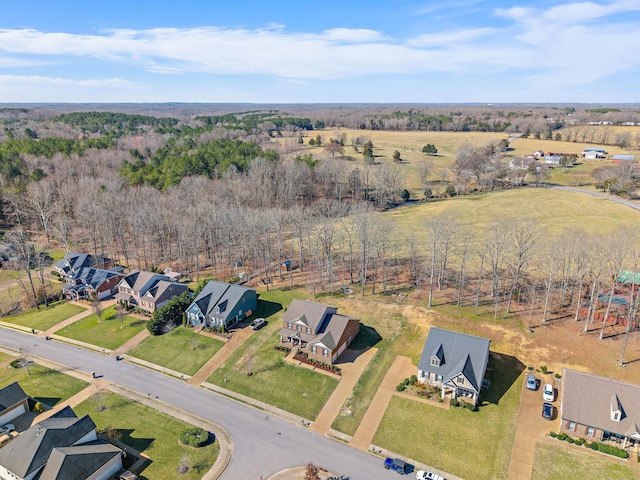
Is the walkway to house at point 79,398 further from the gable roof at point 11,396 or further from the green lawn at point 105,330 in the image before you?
the green lawn at point 105,330

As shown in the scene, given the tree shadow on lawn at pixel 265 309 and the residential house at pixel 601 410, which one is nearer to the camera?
the residential house at pixel 601 410

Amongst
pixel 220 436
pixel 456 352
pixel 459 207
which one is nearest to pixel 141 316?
pixel 220 436

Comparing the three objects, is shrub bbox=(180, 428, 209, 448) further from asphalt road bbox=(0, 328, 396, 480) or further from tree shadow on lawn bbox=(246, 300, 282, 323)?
tree shadow on lawn bbox=(246, 300, 282, 323)

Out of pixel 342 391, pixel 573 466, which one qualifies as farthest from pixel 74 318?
pixel 573 466

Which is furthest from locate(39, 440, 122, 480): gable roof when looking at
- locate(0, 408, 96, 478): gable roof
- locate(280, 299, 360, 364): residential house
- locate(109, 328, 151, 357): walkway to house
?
locate(280, 299, 360, 364): residential house

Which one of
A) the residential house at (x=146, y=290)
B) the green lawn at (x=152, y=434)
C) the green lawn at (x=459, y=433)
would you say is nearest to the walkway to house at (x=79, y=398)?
the green lawn at (x=152, y=434)

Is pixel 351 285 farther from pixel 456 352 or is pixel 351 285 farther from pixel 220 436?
pixel 220 436
